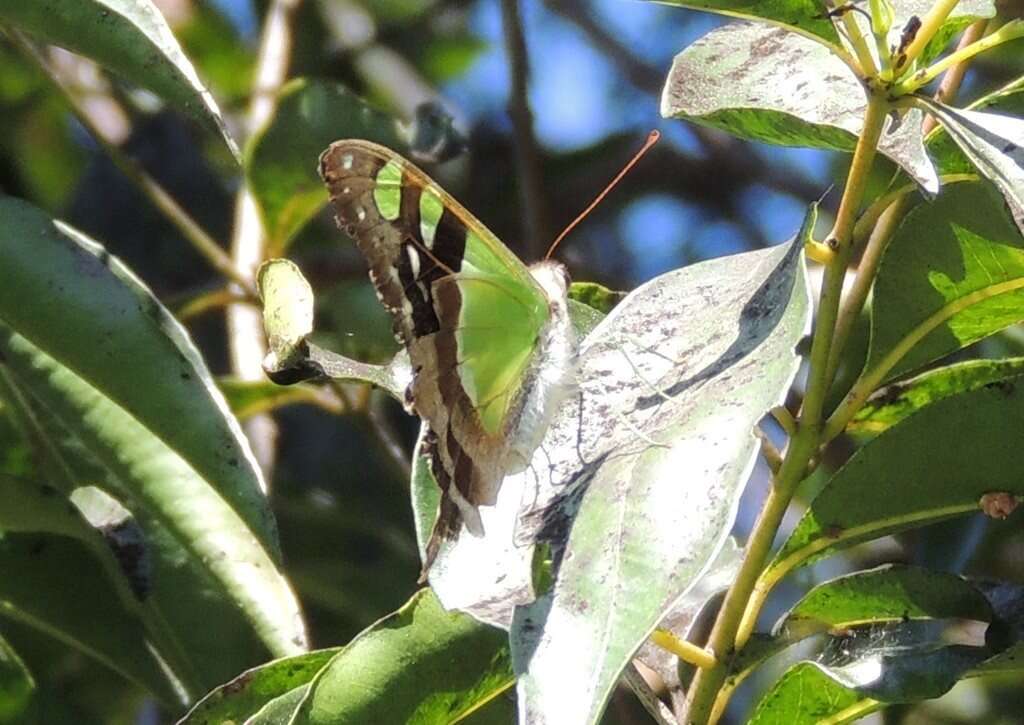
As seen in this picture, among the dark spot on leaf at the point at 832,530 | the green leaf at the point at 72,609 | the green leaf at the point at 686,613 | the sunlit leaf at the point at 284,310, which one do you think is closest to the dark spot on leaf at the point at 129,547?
the green leaf at the point at 72,609

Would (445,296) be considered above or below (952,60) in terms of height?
below


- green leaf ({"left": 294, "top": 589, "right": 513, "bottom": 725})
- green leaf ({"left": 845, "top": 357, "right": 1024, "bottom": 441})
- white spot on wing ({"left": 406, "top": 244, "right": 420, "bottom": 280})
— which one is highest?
white spot on wing ({"left": 406, "top": 244, "right": 420, "bottom": 280})

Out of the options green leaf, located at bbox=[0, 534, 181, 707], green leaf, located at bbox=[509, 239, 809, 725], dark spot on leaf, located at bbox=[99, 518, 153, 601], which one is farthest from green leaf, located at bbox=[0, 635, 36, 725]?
green leaf, located at bbox=[509, 239, 809, 725]

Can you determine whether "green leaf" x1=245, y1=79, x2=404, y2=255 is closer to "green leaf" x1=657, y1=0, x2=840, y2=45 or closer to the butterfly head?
the butterfly head

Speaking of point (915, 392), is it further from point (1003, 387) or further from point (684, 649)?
point (684, 649)

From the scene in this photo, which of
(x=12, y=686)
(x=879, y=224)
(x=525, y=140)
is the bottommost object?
(x=12, y=686)

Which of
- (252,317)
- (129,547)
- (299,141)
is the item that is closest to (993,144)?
(129,547)

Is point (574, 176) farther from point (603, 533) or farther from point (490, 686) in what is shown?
point (603, 533)
